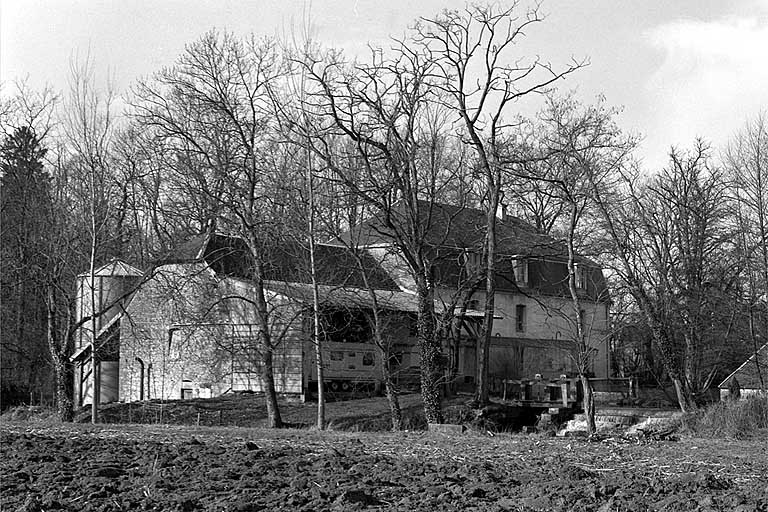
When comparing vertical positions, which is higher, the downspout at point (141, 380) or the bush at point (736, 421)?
the downspout at point (141, 380)

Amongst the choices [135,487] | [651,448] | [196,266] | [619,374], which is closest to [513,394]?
[196,266]

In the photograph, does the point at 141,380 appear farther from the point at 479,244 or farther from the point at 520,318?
the point at 520,318

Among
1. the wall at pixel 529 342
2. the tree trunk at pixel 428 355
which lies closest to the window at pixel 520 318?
the wall at pixel 529 342

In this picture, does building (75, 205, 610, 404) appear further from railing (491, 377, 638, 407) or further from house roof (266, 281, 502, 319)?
railing (491, 377, 638, 407)

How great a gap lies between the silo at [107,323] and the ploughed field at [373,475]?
2117 centimetres

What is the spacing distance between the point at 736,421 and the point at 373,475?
14.6 m

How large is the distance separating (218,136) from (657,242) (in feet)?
64.7

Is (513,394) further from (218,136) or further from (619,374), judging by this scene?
(619,374)

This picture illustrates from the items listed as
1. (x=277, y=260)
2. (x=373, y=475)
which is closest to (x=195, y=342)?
(x=277, y=260)

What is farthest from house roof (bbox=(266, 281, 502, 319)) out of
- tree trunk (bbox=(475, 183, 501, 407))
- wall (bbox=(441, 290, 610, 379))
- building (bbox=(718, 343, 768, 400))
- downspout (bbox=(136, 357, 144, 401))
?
downspout (bbox=(136, 357, 144, 401))

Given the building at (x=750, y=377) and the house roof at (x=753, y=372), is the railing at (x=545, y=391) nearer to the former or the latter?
the building at (x=750, y=377)

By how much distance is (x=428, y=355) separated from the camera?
1022 inches

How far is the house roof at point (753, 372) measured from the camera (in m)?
31.4

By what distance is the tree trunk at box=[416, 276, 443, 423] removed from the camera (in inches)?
1011
